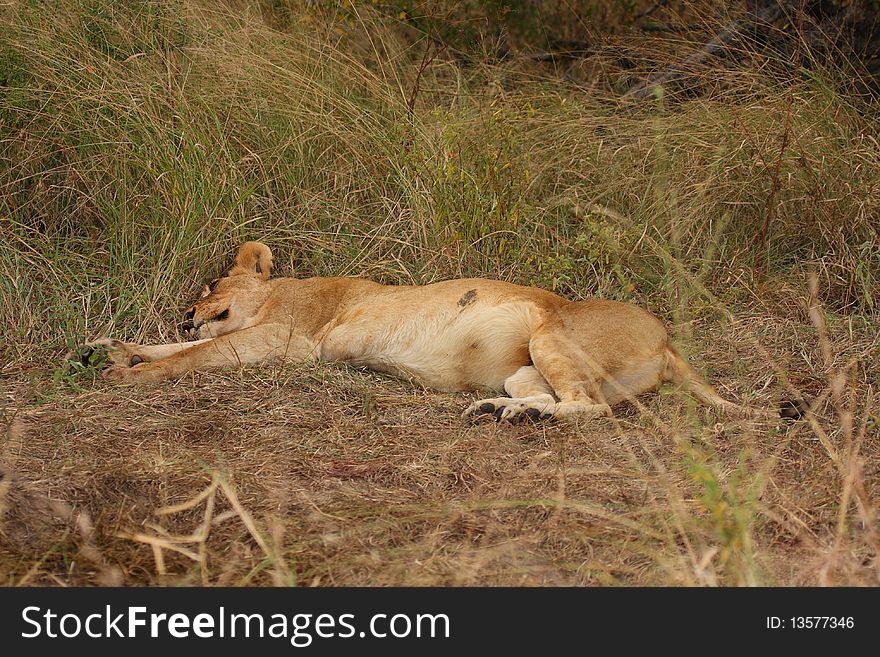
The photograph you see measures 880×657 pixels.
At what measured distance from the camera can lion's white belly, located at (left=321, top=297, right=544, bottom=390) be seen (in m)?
4.32

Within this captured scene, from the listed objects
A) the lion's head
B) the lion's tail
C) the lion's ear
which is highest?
the lion's ear

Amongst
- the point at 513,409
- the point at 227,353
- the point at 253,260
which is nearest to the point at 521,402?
the point at 513,409

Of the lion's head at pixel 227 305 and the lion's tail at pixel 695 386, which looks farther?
the lion's head at pixel 227 305

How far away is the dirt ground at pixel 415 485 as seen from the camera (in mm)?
2627

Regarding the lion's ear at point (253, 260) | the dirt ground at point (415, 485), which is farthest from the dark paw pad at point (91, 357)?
the lion's ear at point (253, 260)

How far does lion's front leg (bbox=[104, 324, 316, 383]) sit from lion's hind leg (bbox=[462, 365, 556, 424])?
953 mm

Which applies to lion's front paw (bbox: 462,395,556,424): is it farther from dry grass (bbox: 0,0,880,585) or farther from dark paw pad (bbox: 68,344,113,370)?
dark paw pad (bbox: 68,344,113,370)

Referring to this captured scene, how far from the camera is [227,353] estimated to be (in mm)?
4496

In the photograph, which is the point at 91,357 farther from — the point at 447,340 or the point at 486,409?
the point at 486,409

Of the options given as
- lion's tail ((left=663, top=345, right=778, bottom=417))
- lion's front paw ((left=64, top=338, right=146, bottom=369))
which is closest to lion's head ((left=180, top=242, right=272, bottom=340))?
lion's front paw ((left=64, top=338, right=146, bottom=369))

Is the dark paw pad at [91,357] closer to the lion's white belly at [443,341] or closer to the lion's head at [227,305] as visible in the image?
the lion's head at [227,305]
